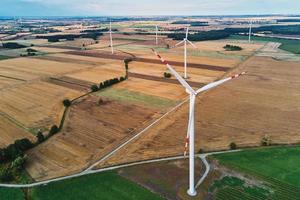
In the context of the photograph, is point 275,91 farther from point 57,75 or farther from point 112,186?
point 57,75

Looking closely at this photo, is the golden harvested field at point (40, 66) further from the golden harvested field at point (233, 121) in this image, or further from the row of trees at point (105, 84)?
the golden harvested field at point (233, 121)

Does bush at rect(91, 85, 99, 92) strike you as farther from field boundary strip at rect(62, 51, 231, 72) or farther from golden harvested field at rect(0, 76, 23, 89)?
field boundary strip at rect(62, 51, 231, 72)

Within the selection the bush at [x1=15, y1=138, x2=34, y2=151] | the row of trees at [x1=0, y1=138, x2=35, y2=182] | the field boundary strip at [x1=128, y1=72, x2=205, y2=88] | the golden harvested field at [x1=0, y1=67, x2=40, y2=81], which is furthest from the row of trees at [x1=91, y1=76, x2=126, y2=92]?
the row of trees at [x1=0, y1=138, x2=35, y2=182]

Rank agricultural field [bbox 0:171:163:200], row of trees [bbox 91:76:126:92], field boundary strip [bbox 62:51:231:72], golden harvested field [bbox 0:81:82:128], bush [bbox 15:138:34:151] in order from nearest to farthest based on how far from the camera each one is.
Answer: agricultural field [bbox 0:171:163:200] < bush [bbox 15:138:34:151] < golden harvested field [bbox 0:81:82:128] < row of trees [bbox 91:76:126:92] < field boundary strip [bbox 62:51:231:72]

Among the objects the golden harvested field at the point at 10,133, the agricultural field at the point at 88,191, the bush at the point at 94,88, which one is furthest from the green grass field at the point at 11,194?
the bush at the point at 94,88

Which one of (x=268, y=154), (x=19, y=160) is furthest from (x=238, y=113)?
(x=19, y=160)

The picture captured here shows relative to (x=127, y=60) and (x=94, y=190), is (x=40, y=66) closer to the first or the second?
(x=127, y=60)
